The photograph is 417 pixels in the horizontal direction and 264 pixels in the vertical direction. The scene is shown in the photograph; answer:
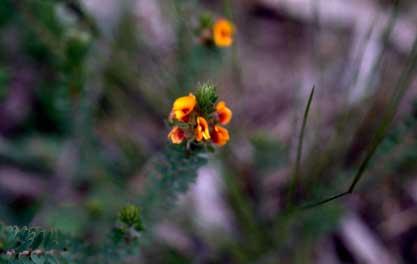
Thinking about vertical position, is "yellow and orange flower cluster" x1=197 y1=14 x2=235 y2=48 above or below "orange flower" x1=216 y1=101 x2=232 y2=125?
above

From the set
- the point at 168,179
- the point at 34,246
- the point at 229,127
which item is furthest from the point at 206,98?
the point at 229,127

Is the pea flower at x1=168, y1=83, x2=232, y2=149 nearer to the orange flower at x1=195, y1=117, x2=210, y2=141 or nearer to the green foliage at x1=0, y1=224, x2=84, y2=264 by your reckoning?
the orange flower at x1=195, y1=117, x2=210, y2=141

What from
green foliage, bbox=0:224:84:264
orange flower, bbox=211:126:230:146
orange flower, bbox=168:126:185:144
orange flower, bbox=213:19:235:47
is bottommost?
green foliage, bbox=0:224:84:264

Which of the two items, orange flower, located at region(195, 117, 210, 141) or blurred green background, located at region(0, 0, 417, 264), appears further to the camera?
blurred green background, located at region(0, 0, 417, 264)

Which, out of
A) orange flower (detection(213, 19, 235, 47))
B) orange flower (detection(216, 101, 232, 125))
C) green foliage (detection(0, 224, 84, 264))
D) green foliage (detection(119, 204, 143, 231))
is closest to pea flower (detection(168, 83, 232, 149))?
orange flower (detection(216, 101, 232, 125))

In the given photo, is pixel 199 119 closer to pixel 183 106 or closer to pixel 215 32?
pixel 183 106

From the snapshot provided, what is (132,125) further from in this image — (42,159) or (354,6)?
(354,6)

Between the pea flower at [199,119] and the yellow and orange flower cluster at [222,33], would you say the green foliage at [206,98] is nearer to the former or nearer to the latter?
the pea flower at [199,119]
